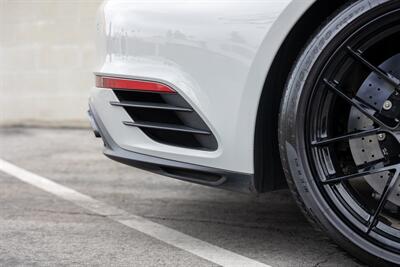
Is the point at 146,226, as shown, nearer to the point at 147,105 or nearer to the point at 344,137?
the point at 147,105

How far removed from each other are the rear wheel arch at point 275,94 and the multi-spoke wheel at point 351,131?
0.10 meters

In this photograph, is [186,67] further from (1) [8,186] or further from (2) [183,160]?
(1) [8,186]

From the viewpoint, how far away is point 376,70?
234cm

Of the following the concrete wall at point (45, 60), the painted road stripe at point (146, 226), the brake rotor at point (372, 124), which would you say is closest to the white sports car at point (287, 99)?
the brake rotor at point (372, 124)

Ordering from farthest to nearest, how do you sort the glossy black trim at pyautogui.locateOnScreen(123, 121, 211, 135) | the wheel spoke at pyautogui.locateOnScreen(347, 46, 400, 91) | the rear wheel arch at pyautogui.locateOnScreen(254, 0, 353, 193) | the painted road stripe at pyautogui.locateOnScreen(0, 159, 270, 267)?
the painted road stripe at pyautogui.locateOnScreen(0, 159, 270, 267), the glossy black trim at pyautogui.locateOnScreen(123, 121, 211, 135), the rear wheel arch at pyautogui.locateOnScreen(254, 0, 353, 193), the wheel spoke at pyautogui.locateOnScreen(347, 46, 400, 91)

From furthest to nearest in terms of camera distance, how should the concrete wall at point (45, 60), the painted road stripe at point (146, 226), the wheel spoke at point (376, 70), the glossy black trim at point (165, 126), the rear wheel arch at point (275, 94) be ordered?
the concrete wall at point (45, 60) → the painted road stripe at point (146, 226) → the glossy black trim at point (165, 126) → the rear wheel arch at point (275, 94) → the wheel spoke at point (376, 70)

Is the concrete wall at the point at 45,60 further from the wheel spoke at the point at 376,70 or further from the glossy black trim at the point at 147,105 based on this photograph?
the wheel spoke at the point at 376,70

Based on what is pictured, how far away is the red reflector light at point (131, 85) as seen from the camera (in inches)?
101

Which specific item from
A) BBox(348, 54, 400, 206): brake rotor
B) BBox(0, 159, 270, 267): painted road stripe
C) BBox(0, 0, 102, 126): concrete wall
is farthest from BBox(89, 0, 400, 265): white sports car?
BBox(0, 0, 102, 126): concrete wall

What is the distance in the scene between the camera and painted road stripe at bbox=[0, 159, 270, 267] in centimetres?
267

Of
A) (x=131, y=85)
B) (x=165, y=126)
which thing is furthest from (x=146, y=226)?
(x=131, y=85)

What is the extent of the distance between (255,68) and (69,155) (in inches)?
133

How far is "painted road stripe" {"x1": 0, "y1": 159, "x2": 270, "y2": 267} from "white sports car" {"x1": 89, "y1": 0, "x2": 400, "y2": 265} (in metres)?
0.35

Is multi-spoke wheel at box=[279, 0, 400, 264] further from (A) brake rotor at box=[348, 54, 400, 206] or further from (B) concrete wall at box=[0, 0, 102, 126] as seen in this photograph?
(B) concrete wall at box=[0, 0, 102, 126]
